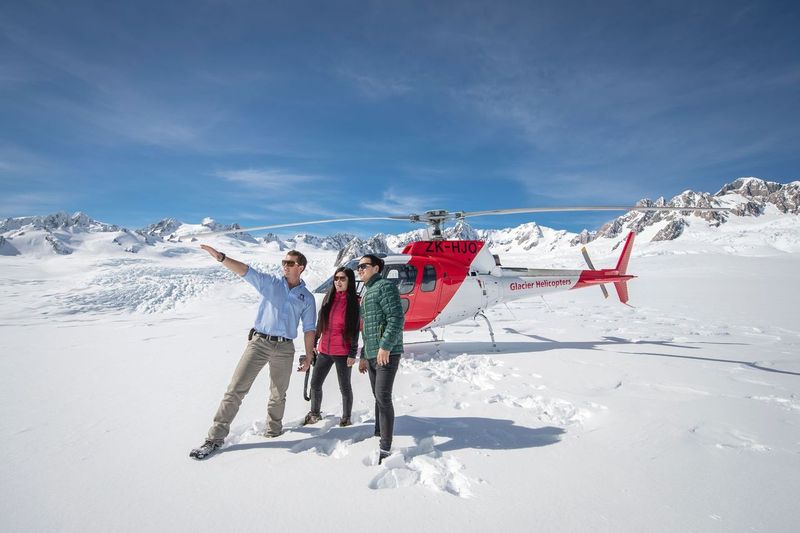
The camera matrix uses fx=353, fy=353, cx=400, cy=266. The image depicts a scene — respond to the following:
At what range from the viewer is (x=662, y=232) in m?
163

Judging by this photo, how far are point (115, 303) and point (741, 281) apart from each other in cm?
4033

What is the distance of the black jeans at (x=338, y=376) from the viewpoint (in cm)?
386

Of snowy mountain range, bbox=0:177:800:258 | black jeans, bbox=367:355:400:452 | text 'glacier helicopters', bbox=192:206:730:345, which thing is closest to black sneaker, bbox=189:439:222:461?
black jeans, bbox=367:355:400:452

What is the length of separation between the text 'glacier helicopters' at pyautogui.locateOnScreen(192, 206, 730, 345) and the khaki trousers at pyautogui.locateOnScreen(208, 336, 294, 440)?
241cm

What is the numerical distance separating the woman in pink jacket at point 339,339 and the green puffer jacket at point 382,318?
1.68 feet

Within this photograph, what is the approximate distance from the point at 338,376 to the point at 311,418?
1.90 feet

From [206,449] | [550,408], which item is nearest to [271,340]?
[206,449]

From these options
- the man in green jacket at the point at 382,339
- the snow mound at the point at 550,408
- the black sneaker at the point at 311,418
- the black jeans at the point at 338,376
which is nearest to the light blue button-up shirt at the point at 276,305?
the black jeans at the point at 338,376

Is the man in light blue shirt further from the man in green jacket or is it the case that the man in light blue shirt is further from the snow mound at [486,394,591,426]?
the snow mound at [486,394,591,426]

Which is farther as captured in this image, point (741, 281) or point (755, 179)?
point (755, 179)

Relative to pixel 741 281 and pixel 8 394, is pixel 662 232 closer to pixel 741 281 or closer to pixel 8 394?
pixel 741 281

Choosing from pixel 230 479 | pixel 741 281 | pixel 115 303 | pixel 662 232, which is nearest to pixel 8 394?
pixel 230 479

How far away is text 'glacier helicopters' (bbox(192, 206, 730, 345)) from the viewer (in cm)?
668

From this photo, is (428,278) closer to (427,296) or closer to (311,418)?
(427,296)
